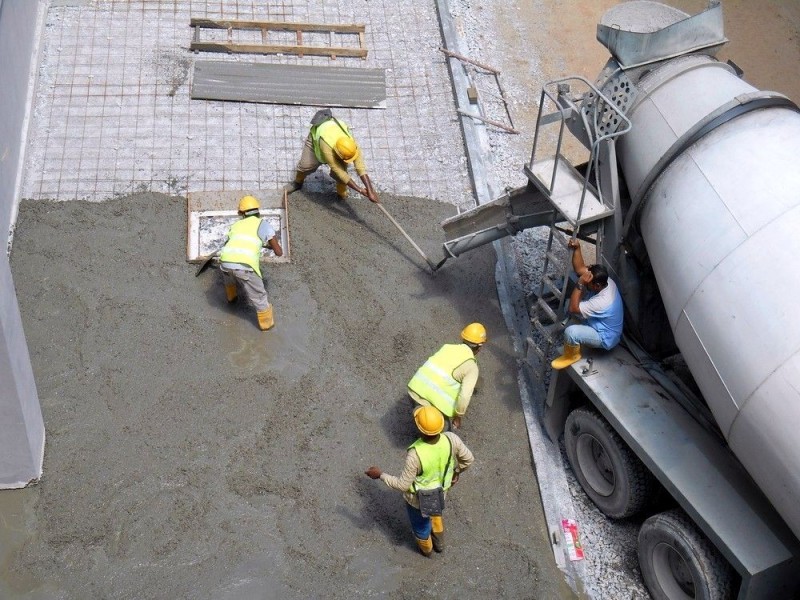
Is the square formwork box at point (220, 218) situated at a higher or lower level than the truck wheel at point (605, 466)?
lower

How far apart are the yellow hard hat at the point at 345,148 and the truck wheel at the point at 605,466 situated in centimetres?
347

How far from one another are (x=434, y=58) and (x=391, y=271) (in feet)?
12.3

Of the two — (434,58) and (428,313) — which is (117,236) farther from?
(434,58)

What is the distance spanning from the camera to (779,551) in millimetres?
6910

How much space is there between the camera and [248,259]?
9.21 metres

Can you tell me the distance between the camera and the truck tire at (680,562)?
23.8 ft

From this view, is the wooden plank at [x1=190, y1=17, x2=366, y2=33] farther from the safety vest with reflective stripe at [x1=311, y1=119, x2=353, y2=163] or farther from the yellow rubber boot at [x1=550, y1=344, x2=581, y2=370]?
the yellow rubber boot at [x1=550, y1=344, x2=581, y2=370]

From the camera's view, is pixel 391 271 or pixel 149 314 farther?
pixel 391 271

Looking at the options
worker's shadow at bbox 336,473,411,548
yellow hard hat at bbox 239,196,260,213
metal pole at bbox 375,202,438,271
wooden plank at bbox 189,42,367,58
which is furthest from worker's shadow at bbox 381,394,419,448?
wooden plank at bbox 189,42,367,58

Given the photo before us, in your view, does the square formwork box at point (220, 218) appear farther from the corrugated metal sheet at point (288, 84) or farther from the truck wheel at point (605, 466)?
the truck wheel at point (605, 466)

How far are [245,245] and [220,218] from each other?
1367mm

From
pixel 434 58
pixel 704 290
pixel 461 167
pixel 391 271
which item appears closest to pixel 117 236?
pixel 391 271

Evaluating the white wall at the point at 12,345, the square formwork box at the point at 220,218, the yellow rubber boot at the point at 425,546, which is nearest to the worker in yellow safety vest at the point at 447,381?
the yellow rubber boot at the point at 425,546

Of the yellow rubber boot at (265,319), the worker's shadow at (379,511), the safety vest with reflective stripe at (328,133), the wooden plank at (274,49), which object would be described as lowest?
the worker's shadow at (379,511)
